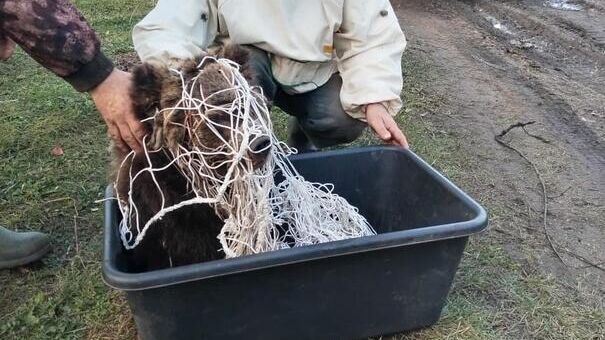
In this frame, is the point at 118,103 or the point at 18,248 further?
the point at 18,248

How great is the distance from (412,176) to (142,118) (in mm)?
1034

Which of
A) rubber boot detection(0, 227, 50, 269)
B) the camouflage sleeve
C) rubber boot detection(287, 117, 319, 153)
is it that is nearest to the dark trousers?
rubber boot detection(287, 117, 319, 153)

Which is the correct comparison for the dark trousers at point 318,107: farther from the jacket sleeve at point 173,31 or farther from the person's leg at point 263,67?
the jacket sleeve at point 173,31

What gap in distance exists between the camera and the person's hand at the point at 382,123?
2316 mm

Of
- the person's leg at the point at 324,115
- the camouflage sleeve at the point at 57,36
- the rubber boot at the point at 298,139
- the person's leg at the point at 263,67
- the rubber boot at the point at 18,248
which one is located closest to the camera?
the camouflage sleeve at the point at 57,36

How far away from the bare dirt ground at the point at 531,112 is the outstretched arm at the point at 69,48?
5.15 ft

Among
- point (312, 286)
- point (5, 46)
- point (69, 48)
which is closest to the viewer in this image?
point (69, 48)

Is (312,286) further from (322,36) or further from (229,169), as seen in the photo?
(322,36)

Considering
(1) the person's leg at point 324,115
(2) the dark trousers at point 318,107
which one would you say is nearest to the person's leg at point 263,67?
(2) the dark trousers at point 318,107

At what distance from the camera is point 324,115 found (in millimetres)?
2596

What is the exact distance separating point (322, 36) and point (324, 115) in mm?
320

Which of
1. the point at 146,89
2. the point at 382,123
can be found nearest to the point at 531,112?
the point at 382,123

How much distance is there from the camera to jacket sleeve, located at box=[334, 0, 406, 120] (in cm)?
236

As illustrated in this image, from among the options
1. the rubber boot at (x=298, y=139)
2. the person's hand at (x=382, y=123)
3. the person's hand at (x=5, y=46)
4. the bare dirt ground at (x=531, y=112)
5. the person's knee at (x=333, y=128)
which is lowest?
the bare dirt ground at (x=531, y=112)
